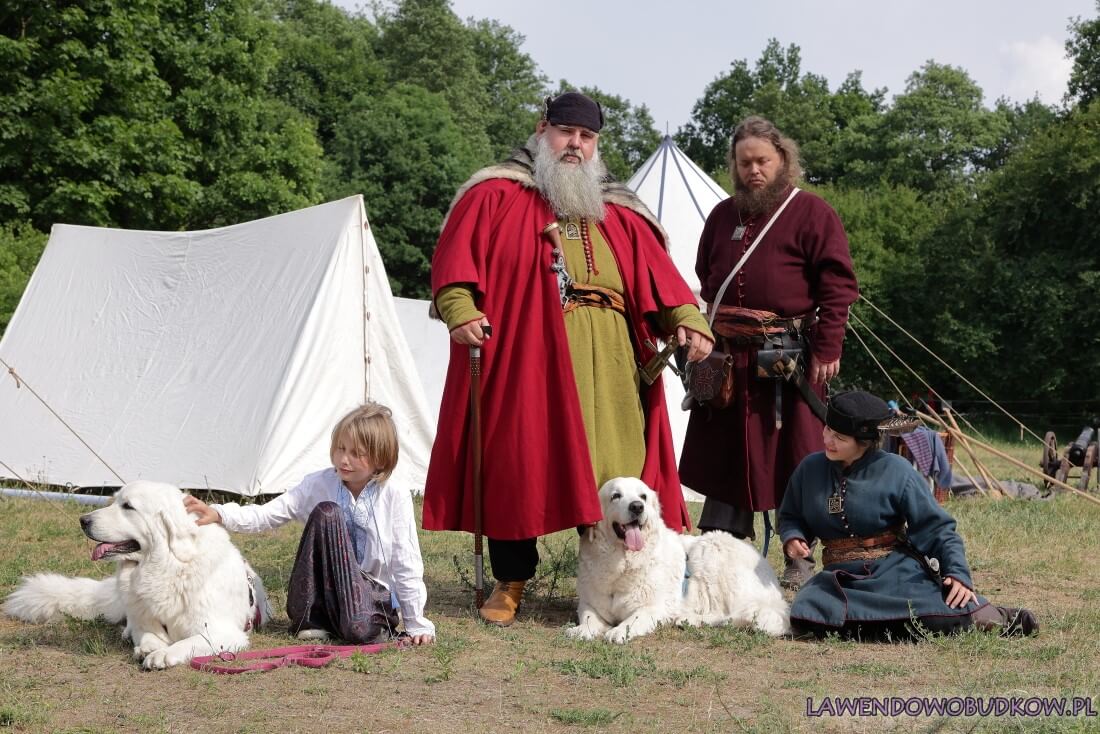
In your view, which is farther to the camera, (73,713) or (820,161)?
(820,161)

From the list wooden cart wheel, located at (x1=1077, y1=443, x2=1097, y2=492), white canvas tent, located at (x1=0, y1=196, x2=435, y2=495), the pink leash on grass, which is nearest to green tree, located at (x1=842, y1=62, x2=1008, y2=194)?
wooden cart wheel, located at (x1=1077, y1=443, x2=1097, y2=492)

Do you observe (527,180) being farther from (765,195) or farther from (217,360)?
Answer: (217,360)

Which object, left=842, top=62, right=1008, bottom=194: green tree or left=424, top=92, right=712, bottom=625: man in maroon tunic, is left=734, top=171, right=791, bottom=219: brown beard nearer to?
left=424, top=92, right=712, bottom=625: man in maroon tunic

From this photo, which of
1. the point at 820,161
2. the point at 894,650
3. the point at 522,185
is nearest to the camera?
the point at 894,650

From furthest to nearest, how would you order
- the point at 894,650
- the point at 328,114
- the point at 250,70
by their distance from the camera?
the point at 328,114, the point at 250,70, the point at 894,650

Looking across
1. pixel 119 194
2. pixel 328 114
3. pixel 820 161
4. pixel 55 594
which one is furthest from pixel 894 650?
pixel 820 161

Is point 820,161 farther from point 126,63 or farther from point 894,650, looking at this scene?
point 894,650

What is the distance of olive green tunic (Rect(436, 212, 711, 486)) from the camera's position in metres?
4.29

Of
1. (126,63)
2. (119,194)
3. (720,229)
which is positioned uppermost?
(126,63)

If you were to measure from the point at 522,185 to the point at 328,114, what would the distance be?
1182 inches

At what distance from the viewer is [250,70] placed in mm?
22172

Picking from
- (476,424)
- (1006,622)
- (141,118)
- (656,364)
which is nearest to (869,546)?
(1006,622)

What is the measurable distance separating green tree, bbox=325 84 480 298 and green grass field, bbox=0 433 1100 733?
79.1ft

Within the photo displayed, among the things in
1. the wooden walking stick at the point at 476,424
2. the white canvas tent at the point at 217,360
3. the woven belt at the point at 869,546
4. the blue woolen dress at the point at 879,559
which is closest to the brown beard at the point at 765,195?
the blue woolen dress at the point at 879,559
